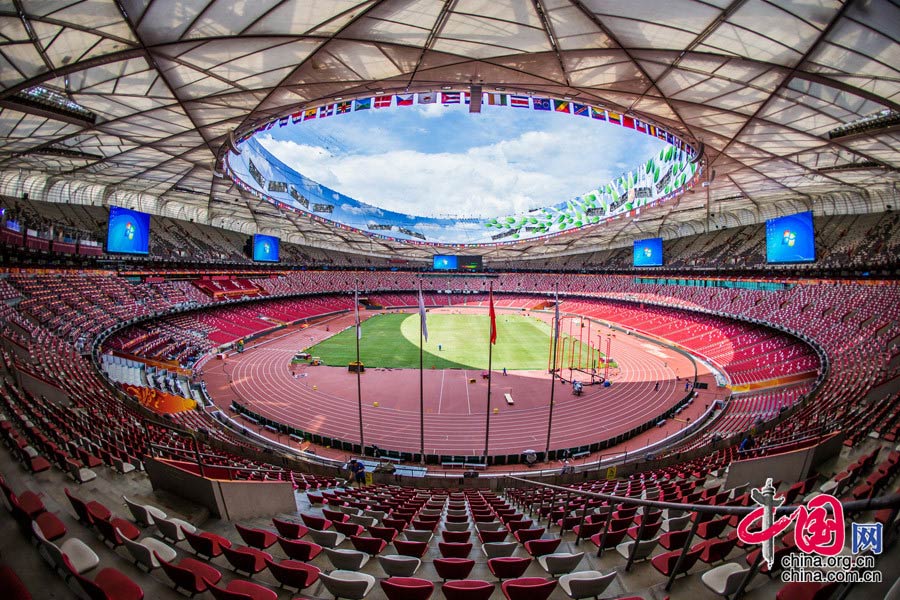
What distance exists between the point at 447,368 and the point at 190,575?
3073 cm

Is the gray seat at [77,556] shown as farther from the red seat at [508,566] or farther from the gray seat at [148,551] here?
the red seat at [508,566]

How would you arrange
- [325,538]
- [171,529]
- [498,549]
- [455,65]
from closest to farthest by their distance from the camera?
1. [171,529]
2. [498,549]
3. [325,538]
4. [455,65]

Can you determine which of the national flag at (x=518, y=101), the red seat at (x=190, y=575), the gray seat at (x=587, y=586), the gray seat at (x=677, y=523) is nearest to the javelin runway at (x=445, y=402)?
the gray seat at (x=677, y=523)

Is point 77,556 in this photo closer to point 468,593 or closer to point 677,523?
point 468,593

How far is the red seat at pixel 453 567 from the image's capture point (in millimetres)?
4457

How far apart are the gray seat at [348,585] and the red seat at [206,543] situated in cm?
145

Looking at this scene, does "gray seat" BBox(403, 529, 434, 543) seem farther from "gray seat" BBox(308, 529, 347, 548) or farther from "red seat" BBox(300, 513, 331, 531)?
"red seat" BBox(300, 513, 331, 531)

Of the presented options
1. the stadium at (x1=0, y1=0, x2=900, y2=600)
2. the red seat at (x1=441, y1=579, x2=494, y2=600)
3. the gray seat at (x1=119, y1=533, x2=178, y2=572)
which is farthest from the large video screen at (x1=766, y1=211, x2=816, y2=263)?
the gray seat at (x1=119, y1=533, x2=178, y2=572)

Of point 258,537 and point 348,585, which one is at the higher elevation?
point 348,585

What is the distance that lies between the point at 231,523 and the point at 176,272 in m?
51.6

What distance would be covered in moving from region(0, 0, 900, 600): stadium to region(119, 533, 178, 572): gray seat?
0.09 m

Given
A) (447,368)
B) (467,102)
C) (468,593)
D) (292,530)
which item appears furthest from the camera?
(447,368)

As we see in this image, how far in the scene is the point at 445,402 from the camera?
85.1 ft

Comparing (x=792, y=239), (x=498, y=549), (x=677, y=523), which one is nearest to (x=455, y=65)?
(x=677, y=523)
